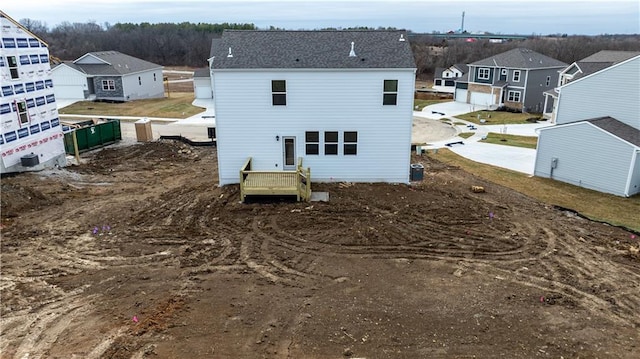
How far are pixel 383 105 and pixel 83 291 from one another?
41.7 feet

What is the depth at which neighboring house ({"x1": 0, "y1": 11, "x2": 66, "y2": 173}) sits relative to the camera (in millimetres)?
19906

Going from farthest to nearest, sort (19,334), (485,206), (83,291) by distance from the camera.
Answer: (485,206) < (83,291) < (19,334)

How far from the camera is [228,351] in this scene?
8609 mm

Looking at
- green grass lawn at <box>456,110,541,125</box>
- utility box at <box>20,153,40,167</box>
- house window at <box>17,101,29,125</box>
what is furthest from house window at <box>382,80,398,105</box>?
green grass lawn at <box>456,110,541,125</box>

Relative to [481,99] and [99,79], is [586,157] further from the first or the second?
[99,79]

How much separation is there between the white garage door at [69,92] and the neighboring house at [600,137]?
46298 mm

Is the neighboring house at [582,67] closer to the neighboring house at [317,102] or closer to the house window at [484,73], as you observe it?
the house window at [484,73]

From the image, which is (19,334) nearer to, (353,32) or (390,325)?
(390,325)

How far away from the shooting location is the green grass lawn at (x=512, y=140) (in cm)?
3136

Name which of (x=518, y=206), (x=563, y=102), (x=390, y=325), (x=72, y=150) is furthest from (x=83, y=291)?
(x=563, y=102)

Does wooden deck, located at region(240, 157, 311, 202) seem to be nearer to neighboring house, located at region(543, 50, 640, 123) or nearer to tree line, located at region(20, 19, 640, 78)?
neighboring house, located at region(543, 50, 640, 123)

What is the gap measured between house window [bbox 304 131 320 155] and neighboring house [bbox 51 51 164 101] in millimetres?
35639

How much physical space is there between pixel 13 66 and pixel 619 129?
2893 centimetres

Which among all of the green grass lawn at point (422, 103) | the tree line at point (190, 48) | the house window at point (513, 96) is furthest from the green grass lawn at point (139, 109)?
the tree line at point (190, 48)
